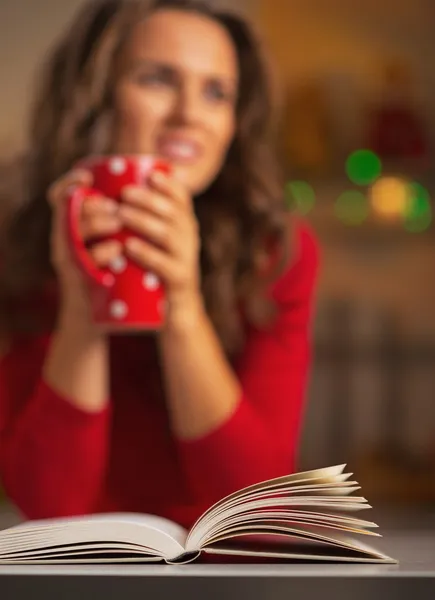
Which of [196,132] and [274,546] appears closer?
[274,546]

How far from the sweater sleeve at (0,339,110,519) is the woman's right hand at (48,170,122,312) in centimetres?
11

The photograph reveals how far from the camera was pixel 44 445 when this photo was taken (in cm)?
117

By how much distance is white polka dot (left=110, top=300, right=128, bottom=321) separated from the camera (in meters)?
0.97

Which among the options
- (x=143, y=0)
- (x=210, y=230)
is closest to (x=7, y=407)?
(x=210, y=230)

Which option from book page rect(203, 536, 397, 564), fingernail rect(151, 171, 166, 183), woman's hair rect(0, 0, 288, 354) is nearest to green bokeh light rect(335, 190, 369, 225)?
woman's hair rect(0, 0, 288, 354)

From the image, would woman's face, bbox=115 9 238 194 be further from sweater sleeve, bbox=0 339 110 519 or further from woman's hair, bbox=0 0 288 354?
sweater sleeve, bbox=0 339 110 519

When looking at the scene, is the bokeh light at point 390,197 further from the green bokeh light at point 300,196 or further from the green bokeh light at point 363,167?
the green bokeh light at point 300,196

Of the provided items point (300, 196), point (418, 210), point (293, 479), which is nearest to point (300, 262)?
point (300, 196)

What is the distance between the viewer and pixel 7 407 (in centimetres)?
121

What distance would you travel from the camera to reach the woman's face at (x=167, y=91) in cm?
124

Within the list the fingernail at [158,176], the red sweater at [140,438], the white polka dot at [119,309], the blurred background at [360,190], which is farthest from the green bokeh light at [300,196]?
the white polka dot at [119,309]

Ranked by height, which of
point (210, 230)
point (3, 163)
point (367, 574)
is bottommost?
point (367, 574)

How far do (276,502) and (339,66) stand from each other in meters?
0.91

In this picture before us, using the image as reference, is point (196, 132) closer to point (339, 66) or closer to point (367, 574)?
point (339, 66)
